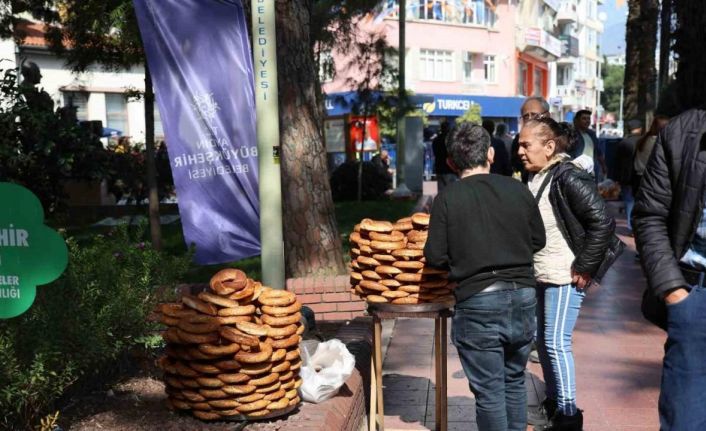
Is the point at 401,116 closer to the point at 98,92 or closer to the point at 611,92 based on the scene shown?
the point at 98,92

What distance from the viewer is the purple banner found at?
558 centimetres

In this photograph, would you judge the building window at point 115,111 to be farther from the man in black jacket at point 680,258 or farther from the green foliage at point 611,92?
the green foliage at point 611,92

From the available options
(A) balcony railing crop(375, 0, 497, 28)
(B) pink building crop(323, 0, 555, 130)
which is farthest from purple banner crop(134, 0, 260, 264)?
(A) balcony railing crop(375, 0, 497, 28)

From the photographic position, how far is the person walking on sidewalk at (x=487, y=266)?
158 inches

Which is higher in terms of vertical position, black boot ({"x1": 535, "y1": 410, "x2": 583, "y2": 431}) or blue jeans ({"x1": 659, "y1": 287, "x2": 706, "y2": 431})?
blue jeans ({"x1": 659, "y1": 287, "x2": 706, "y2": 431})

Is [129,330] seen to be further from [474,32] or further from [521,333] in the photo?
→ [474,32]

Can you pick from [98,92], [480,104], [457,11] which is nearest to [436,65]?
[480,104]

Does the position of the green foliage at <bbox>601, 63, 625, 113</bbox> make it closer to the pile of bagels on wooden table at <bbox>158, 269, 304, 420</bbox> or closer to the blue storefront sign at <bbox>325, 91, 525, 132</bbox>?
the blue storefront sign at <bbox>325, 91, 525, 132</bbox>

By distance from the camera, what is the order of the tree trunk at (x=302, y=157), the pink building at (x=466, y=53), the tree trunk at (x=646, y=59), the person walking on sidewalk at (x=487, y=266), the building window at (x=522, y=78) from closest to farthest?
the person walking on sidewalk at (x=487, y=266) → the tree trunk at (x=302, y=157) → the tree trunk at (x=646, y=59) → the pink building at (x=466, y=53) → the building window at (x=522, y=78)

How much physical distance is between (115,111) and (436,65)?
22.8 meters

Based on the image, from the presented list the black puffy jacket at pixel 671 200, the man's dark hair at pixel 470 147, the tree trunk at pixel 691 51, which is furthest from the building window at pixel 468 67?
the black puffy jacket at pixel 671 200

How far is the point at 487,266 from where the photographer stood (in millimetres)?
4008

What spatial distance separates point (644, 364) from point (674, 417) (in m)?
3.54

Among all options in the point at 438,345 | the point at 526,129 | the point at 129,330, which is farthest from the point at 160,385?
the point at 526,129
